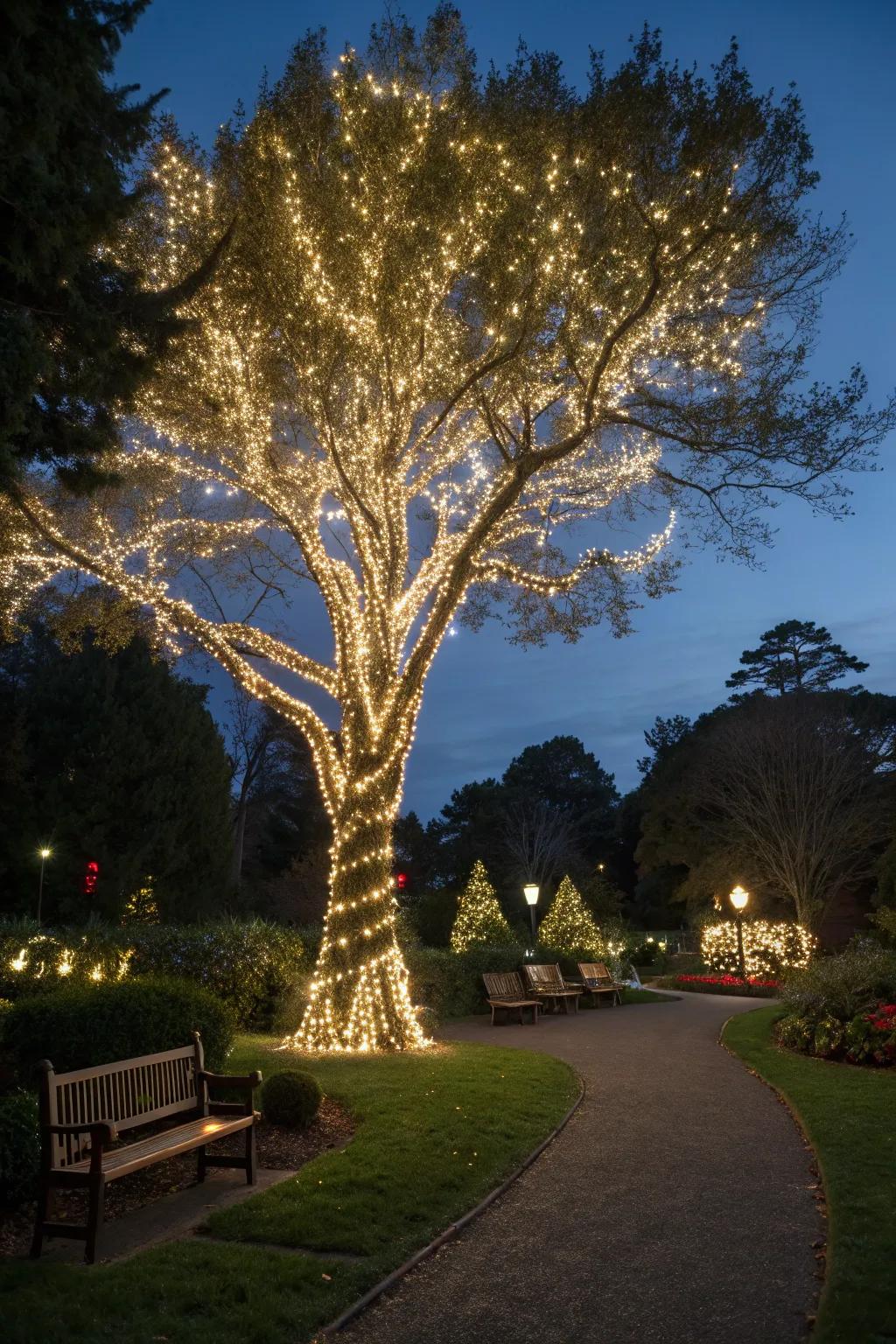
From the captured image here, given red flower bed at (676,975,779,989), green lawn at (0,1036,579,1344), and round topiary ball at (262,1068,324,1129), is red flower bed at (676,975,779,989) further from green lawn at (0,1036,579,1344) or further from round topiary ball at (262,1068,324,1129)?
round topiary ball at (262,1068,324,1129)

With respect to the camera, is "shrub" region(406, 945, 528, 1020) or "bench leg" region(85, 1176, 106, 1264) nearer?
"bench leg" region(85, 1176, 106, 1264)

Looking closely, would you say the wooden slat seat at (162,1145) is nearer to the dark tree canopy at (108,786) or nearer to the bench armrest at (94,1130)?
the bench armrest at (94,1130)

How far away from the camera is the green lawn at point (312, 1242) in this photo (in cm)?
380

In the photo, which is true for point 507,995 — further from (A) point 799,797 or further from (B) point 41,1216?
(A) point 799,797

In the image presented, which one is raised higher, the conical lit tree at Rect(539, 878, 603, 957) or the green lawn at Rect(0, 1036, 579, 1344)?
the conical lit tree at Rect(539, 878, 603, 957)

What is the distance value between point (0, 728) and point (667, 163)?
26.3 metres

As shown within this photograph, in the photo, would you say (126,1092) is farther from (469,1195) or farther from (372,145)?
(372,145)

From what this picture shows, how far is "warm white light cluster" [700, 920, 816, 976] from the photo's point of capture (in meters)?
28.0

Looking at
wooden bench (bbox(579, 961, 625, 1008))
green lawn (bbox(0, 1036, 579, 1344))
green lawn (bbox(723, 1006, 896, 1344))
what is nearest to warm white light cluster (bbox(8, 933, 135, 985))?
green lawn (bbox(0, 1036, 579, 1344))

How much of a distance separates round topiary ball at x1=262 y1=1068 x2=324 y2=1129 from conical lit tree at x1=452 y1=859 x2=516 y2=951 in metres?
13.4

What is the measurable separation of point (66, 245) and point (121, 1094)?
5277 millimetres

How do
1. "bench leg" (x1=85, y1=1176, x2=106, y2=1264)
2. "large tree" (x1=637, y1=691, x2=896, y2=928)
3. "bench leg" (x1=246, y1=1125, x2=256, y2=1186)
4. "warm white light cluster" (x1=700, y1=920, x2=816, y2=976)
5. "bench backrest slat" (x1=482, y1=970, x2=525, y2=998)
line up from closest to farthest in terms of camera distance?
1. "bench leg" (x1=85, y1=1176, x2=106, y2=1264)
2. "bench leg" (x1=246, y1=1125, x2=256, y2=1186)
3. "bench backrest slat" (x1=482, y1=970, x2=525, y2=998)
4. "warm white light cluster" (x1=700, y1=920, x2=816, y2=976)
5. "large tree" (x1=637, y1=691, x2=896, y2=928)

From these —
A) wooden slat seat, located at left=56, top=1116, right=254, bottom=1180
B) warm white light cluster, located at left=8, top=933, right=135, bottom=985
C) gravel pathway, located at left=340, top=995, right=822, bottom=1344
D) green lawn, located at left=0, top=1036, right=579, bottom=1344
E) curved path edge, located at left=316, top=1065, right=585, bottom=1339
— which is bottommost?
gravel pathway, located at left=340, top=995, right=822, bottom=1344

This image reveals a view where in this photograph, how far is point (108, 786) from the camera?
30.1 m
